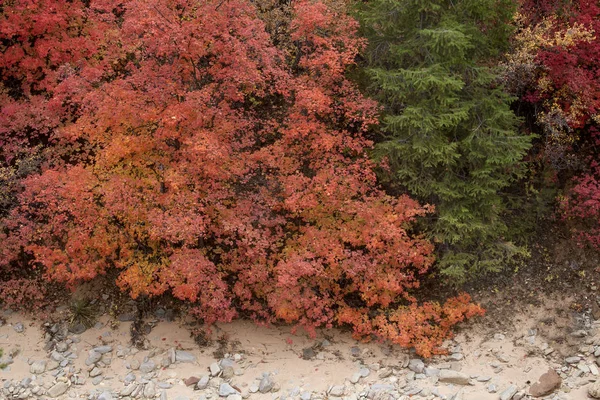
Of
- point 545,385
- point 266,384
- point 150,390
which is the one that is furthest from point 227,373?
point 545,385

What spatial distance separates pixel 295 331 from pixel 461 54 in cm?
935

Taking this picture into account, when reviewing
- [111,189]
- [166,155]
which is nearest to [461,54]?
[166,155]

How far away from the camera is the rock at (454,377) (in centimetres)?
1436

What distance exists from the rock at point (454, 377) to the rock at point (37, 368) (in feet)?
37.1

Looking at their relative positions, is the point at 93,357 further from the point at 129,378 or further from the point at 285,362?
the point at 285,362

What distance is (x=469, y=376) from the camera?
14562 millimetres

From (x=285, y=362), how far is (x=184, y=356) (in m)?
2.99

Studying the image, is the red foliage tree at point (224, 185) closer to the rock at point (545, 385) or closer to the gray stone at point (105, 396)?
the rock at point (545, 385)

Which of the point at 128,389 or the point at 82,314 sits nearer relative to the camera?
the point at 128,389

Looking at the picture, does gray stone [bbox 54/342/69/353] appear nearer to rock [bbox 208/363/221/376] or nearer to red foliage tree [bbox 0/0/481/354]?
red foliage tree [bbox 0/0/481/354]

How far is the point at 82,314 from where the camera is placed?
1684cm

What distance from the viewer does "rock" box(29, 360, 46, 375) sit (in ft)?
50.8

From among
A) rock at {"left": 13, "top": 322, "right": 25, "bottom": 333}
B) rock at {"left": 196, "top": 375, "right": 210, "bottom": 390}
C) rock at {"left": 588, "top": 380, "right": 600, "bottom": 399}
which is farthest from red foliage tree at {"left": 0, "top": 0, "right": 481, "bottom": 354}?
rock at {"left": 588, "top": 380, "right": 600, "bottom": 399}

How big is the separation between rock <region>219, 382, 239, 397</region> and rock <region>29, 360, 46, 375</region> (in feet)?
17.5
